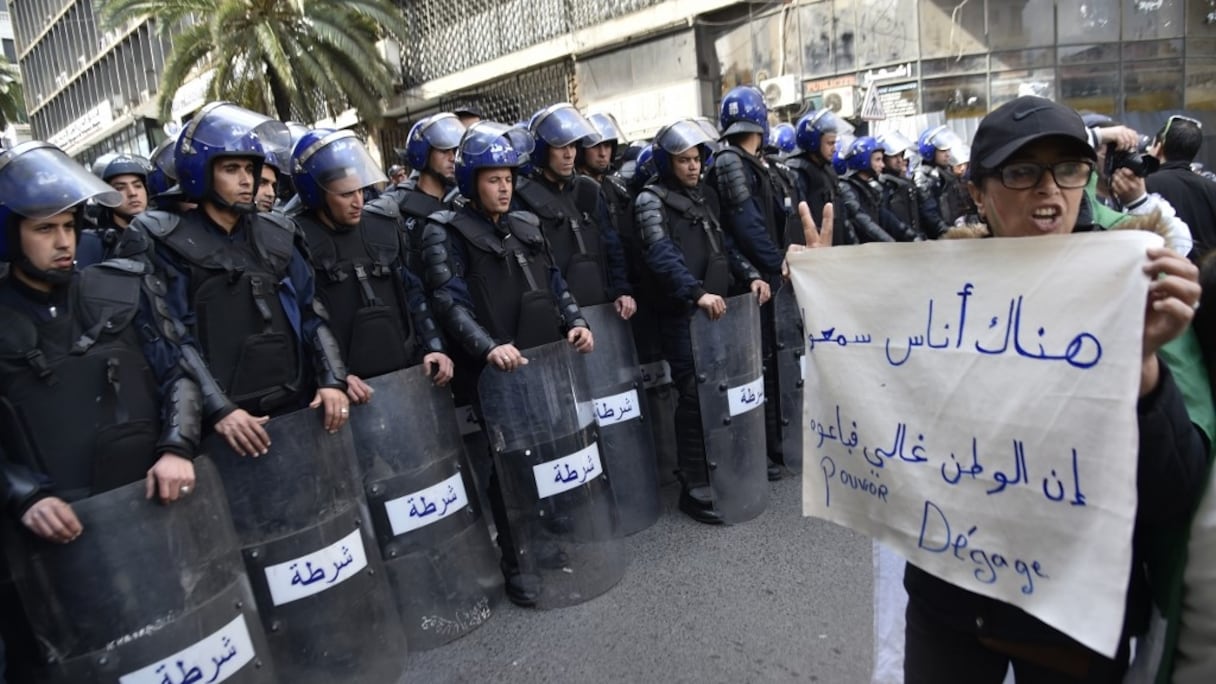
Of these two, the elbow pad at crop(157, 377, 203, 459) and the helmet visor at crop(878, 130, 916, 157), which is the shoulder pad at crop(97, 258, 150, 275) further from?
the helmet visor at crop(878, 130, 916, 157)

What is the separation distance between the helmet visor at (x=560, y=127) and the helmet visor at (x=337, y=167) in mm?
1386

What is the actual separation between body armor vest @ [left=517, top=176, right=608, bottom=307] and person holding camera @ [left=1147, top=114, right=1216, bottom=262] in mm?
2992

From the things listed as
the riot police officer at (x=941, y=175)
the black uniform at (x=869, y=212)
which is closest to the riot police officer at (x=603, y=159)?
the black uniform at (x=869, y=212)

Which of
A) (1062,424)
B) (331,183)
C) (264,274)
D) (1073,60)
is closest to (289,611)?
(264,274)

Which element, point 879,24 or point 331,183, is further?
point 879,24

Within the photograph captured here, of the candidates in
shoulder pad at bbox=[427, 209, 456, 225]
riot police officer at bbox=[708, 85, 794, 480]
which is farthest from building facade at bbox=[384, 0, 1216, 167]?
shoulder pad at bbox=[427, 209, 456, 225]

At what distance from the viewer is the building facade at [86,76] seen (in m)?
30.6

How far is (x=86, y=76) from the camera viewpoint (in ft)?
116

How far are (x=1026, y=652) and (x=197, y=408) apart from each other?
8.18ft

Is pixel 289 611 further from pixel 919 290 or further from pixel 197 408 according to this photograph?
pixel 919 290

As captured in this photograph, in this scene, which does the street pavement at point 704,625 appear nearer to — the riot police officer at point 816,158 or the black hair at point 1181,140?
the black hair at point 1181,140

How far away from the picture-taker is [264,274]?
3.18 meters

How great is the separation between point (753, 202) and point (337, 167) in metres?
2.60

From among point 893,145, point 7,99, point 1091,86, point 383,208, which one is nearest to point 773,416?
point 383,208
